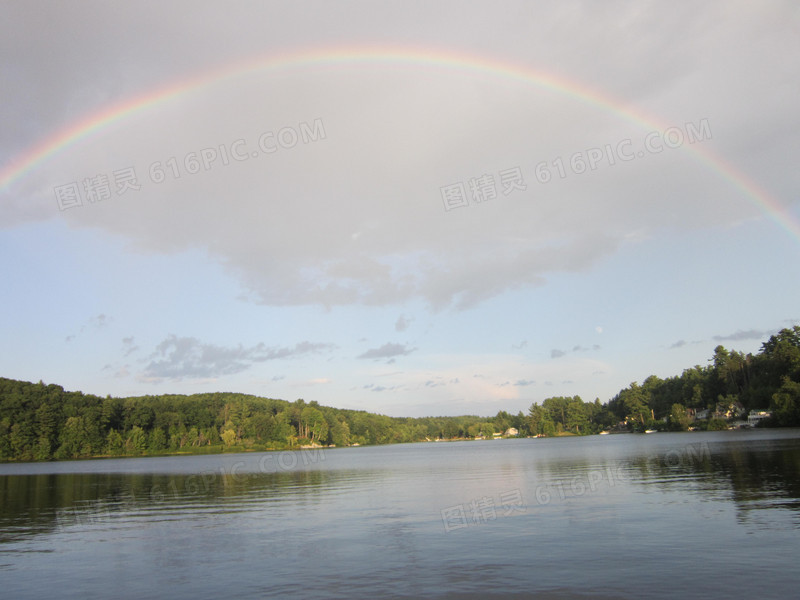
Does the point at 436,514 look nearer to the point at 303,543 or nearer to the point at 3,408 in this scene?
the point at 303,543

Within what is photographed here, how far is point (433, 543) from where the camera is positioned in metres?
27.5

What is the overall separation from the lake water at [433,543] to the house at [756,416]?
138905 millimetres

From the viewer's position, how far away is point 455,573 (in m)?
21.7

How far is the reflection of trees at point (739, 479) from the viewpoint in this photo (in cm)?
3428

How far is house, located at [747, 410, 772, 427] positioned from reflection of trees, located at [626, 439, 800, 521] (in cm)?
11741

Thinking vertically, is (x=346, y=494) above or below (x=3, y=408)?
below

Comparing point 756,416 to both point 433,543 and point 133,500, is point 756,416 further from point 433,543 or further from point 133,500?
point 433,543

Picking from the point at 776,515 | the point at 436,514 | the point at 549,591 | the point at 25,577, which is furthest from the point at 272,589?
the point at 776,515

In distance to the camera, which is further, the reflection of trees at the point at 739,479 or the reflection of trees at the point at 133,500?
the reflection of trees at the point at 133,500

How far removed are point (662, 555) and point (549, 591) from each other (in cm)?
699

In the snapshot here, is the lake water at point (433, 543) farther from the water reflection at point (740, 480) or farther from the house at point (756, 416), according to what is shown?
the house at point (756, 416)

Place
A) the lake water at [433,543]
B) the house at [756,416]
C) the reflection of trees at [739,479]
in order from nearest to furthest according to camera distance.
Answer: the lake water at [433,543] < the reflection of trees at [739,479] < the house at [756,416]

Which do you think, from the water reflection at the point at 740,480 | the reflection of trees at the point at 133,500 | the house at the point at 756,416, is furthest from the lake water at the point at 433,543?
the house at the point at 756,416

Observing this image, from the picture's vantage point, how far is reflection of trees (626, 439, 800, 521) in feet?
112
